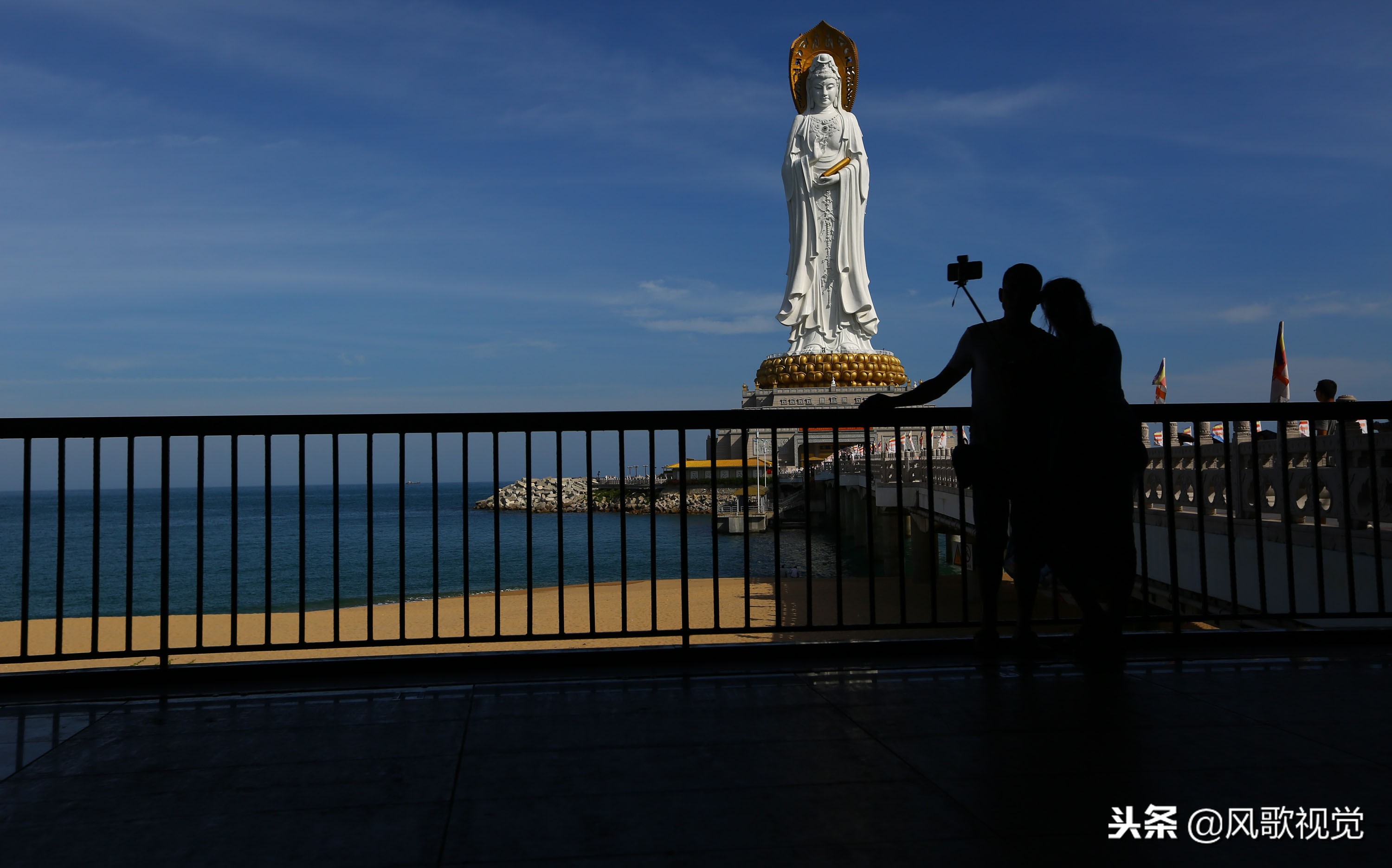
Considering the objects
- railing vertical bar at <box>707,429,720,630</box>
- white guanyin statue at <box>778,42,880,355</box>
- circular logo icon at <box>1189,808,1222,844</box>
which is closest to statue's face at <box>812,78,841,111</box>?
white guanyin statue at <box>778,42,880,355</box>

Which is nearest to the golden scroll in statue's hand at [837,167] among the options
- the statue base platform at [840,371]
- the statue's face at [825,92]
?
the statue's face at [825,92]

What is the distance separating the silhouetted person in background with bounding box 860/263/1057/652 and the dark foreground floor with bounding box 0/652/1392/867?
420mm

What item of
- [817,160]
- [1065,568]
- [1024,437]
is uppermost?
[817,160]

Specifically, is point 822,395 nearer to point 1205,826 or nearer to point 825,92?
point 825,92

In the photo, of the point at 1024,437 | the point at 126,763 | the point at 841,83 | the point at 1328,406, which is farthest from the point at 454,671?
the point at 841,83

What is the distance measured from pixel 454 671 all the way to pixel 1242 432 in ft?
31.1

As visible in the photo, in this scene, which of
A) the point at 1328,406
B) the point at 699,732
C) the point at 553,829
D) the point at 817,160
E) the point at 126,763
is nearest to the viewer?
the point at 553,829

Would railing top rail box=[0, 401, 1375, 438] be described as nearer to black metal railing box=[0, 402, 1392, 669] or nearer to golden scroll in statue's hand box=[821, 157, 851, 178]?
black metal railing box=[0, 402, 1392, 669]

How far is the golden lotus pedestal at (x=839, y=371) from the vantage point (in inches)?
1672

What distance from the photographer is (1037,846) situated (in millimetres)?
1692

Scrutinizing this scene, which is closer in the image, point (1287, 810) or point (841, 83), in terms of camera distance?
point (1287, 810)

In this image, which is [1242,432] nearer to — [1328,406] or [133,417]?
[1328,406]

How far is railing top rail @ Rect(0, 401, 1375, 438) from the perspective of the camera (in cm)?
346

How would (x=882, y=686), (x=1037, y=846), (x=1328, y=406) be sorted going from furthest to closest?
1. (x=1328, y=406)
2. (x=882, y=686)
3. (x=1037, y=846)
